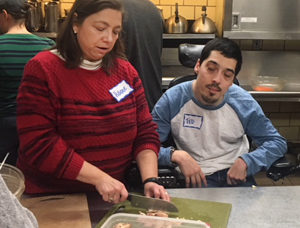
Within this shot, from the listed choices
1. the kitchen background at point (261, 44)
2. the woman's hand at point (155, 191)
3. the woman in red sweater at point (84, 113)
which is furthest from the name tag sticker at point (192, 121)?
the kitchen background at point (261, 44)

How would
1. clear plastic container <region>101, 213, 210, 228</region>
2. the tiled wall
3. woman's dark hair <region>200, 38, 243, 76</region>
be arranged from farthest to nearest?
the tiled wall, woman's dark hair <region>200, 38, 243, 76</region>, clear plastic container <region>101, 213, 210, 228</region>

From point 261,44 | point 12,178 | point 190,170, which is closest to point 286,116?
point 261,44

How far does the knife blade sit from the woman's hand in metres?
0.07

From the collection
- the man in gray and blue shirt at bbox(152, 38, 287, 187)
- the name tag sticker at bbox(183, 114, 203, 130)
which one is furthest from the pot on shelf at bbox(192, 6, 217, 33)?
the name tag sticker at bbox(183, 114, 203, 130)

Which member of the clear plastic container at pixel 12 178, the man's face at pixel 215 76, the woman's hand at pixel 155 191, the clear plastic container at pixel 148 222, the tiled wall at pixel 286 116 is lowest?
the tiled wall at pixel 286 116

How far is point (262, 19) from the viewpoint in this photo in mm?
3666

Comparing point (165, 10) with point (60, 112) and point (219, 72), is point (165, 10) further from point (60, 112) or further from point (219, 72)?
point (60, 112)

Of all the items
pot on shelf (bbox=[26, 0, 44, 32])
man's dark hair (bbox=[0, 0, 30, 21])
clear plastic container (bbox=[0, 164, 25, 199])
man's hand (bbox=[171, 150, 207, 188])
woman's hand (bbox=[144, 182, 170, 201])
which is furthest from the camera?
pot on shelf (bbox=[26, 0, 44, 32])

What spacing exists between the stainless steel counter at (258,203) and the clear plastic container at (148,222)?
12 cm

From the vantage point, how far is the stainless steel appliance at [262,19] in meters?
3.60

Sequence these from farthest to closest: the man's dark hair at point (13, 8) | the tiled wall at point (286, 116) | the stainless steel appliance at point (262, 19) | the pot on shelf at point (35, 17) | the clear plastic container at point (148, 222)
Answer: the tiled wall at point (286, 116), the stainless steel appliance at point (262, 19), the pot on shelf at point (35, 17), the man's dark hair at point (13, 8), the clear plastic container at point (148, 222)

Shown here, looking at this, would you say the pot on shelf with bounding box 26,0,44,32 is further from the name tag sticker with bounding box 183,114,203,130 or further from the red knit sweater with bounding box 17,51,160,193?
the red knit sweater with bounding box 17,51,160,193

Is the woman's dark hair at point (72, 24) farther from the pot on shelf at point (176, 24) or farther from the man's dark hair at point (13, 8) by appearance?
the pot on shelf at point (176, 24)

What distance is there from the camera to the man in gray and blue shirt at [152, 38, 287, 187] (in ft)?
6.09
